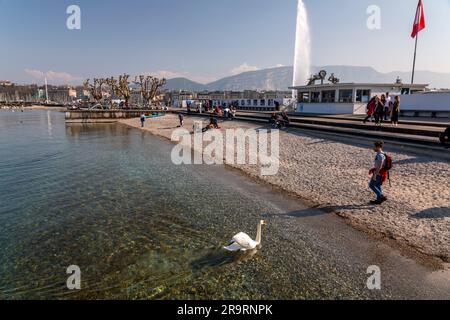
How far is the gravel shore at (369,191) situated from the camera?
909 centimetres

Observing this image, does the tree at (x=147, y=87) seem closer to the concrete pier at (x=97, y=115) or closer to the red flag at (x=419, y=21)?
the concrete pier at (x=97, y=115)

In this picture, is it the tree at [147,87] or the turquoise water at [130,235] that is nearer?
the turquoise water at [130,235]

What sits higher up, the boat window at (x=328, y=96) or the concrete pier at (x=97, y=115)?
the boat window at (x=328, y=96)

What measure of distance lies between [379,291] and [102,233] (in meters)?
8.78

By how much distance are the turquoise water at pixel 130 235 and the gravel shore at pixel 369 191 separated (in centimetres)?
297

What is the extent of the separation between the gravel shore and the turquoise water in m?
2.97

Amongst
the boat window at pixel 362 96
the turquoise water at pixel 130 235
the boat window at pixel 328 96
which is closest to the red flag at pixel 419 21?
the boat window at pixel 362 96

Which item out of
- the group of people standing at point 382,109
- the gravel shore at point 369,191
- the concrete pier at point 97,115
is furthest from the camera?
the concrete pier at point 97,115

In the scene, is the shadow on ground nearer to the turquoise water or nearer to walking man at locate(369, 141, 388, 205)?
walking man at locate(369, 141, 388, 205)

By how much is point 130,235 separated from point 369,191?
33.1ft

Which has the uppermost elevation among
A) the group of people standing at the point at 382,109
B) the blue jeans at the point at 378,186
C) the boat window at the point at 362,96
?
the boat window at the point at 362,96

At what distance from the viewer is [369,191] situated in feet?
41.4
